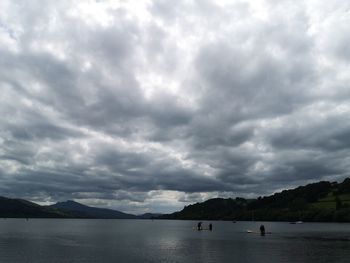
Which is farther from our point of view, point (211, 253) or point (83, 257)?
point (211, 253)

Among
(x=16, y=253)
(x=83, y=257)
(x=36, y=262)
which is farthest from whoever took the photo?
(x=16, y=253)

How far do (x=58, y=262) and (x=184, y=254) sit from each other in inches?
955

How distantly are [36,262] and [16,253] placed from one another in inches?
611

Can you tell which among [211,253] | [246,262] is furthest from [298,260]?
[211,253]

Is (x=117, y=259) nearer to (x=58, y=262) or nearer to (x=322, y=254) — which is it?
(x=58, y=262)

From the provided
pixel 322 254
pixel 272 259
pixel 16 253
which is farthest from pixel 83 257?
pixel 322 254

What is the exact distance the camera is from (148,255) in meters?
78.4

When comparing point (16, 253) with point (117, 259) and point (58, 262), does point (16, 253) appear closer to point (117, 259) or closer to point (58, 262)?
point (58, 262)

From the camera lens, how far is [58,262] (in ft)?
221

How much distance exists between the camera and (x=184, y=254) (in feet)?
265

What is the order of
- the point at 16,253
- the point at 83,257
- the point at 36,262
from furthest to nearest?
the point at 16,253
the point at 83,257
the point at 36,262

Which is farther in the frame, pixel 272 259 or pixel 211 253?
pixel 211 253

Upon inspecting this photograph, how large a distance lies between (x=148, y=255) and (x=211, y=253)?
12614 millimetres

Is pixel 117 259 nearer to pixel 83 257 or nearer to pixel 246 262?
pixel 83 257
